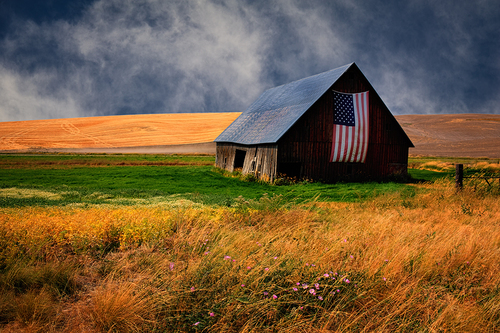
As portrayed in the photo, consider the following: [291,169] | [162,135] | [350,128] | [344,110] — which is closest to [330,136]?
[350,128]

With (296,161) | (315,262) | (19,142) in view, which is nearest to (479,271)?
(315,262)

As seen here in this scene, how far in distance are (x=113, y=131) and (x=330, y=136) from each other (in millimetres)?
75855

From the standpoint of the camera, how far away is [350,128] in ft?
72.1

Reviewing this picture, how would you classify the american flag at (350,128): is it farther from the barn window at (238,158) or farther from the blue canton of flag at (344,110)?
the barn window at (238,158)

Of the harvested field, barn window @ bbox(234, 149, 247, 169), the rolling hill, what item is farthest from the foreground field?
the harvested field

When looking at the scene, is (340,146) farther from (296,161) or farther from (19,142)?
(19,142)

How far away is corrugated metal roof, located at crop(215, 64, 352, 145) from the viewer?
21.2 m

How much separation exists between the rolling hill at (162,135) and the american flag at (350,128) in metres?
47.4

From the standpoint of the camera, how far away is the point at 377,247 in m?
6.27

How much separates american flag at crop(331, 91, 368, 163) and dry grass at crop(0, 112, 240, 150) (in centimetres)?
5544

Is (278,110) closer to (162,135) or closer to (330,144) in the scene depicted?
(330,144)

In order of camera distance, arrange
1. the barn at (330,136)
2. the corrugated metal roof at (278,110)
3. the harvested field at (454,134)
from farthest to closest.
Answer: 1. the harvested field at (454,134)
2. the corrugated metal roof at (278,110)
3. the barn at (330,136)

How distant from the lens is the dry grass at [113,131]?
7062 centimetres

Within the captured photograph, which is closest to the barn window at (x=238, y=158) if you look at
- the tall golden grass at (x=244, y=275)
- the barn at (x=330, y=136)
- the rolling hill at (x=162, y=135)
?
the barn at (x=330, y=136)
